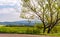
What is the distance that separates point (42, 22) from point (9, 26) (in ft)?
7.63

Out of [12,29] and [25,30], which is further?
[12,29]

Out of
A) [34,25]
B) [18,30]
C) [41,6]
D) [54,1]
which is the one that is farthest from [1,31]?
[54,1]

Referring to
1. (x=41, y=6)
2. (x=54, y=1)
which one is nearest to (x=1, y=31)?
(x=41, y=6)

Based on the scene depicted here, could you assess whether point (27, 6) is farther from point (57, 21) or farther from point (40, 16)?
point (57, 21)

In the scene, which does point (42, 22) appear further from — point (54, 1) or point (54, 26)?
point (54, 1)

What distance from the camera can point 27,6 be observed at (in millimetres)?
12406

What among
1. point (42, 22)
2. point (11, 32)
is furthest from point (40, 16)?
point (11, 32)

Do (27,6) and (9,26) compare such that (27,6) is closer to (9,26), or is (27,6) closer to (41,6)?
(41,6)

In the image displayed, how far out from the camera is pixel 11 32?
12.6 meters

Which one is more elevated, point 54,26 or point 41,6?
point 41,6

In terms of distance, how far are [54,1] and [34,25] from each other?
2146mm

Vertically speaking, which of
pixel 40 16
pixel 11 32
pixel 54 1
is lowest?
pixel 11 32

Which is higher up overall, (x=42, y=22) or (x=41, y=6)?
(x=41, y=6)

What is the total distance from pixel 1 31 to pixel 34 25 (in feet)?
7.74
